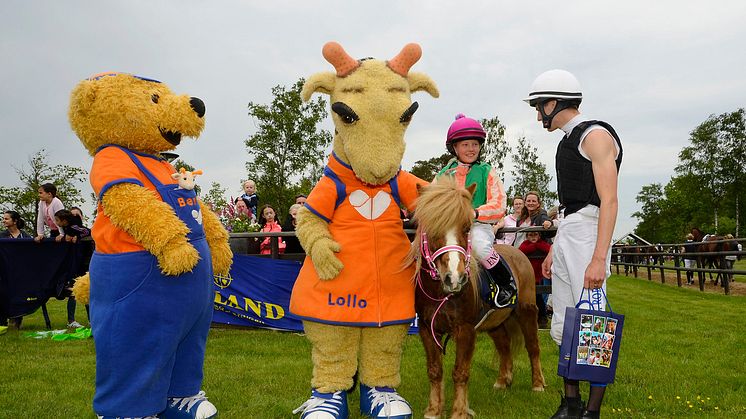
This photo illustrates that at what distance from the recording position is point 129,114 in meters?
3.29

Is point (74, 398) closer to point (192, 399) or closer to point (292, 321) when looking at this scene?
point (192, 399)

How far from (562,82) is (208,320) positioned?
259cm

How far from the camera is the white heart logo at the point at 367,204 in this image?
365 centimetres

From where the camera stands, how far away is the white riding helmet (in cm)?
342

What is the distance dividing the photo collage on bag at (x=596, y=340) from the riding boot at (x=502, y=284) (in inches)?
42.8

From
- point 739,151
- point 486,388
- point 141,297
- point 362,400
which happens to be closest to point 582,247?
point 362,400

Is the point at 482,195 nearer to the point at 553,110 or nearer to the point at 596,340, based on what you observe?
the point at 553,110

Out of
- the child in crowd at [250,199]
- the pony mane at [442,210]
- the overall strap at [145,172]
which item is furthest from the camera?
the child in crowd at [250,199]

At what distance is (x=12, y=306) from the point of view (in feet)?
26.5

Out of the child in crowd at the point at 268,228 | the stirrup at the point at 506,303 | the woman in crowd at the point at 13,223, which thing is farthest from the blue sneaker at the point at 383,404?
the woman in crowd at the point at 13,223

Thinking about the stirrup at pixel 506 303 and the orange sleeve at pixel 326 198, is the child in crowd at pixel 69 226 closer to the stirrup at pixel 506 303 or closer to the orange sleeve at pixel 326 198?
the orange sleeve at pixel 326 198

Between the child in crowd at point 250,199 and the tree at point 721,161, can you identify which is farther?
the tree at point 721,161

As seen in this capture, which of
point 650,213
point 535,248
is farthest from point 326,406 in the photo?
point 650,213

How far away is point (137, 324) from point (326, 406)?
1.22 metres
